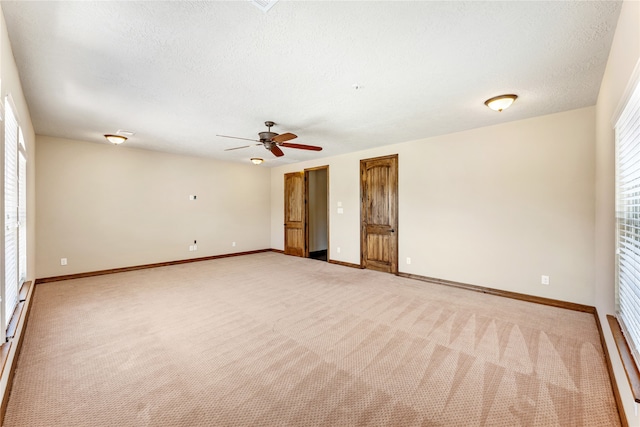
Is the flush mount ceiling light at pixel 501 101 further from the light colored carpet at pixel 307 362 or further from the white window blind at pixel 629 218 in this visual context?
the light colored carpet at pixel 307 362

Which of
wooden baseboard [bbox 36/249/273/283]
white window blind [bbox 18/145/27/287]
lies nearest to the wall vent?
white window blind [bbox 18/145/27/287]

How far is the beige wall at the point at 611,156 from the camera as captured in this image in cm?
156

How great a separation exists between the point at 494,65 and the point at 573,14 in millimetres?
639

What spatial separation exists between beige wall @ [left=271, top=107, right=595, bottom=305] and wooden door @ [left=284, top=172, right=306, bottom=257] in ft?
8.59

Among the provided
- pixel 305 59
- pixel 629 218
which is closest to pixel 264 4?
pixel 305 59

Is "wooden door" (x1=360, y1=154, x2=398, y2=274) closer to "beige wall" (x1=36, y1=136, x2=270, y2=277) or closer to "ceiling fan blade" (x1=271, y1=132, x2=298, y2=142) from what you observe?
"ceiling fan blade" (x1=271, y1=132, x2=298, y2=142)

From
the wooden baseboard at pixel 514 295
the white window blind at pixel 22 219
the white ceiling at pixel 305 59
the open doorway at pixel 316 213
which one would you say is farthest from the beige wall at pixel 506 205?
the white window blind at pixel 22 219

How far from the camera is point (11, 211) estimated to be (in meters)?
2.51

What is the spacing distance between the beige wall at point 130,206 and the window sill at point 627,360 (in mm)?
6913

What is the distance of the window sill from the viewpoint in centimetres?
134

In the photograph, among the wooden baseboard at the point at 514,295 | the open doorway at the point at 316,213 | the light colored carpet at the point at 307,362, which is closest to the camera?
the light colored carpet at the point at 307,362

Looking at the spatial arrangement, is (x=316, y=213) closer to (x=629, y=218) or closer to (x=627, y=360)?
(x=629, y=218)

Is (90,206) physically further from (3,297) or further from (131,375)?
(131,375)

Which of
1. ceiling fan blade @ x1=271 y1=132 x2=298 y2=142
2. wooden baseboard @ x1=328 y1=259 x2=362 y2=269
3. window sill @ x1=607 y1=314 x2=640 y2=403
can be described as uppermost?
ceiling fan blade @ x1=271 y1=132 x2=298 y2=142
